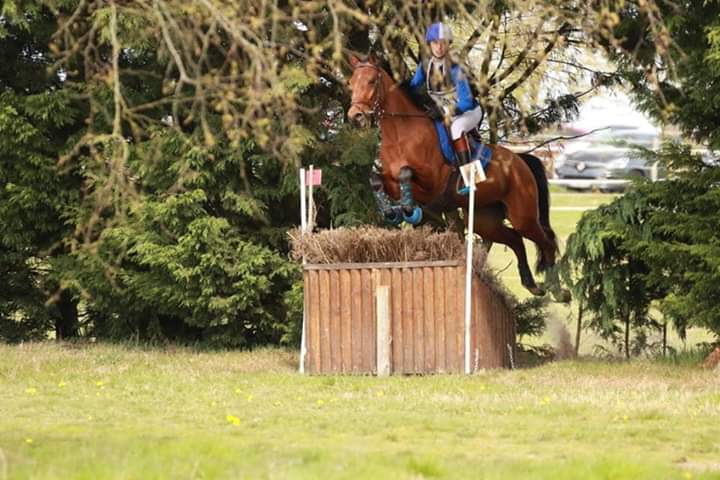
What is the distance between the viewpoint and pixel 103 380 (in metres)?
14.4

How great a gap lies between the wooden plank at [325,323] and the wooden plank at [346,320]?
16 cm

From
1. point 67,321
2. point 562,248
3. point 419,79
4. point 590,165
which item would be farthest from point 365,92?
point 590,165

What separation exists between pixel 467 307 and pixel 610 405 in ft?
10.8

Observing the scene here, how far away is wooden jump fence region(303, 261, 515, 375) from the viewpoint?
601 inches

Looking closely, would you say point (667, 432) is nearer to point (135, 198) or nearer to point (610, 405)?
point (610, 405)

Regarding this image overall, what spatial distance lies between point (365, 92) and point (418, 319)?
9.26 feet

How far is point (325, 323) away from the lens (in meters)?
15.6

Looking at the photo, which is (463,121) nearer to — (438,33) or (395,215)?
(395,215)

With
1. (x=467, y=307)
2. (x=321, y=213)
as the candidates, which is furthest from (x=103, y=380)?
(x=321, y=213)

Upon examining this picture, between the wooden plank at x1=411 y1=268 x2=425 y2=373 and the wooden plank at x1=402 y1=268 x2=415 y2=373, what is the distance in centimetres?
3

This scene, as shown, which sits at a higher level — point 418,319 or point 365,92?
point 365,92

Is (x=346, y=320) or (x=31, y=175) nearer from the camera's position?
(x=346, y=320)

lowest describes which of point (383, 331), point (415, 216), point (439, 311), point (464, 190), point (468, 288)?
point (383, 331)

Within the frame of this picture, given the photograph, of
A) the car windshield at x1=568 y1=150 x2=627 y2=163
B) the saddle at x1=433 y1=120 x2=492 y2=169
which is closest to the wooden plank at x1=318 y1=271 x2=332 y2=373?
the saddle at x1=433 y1=120 x2=492 y2=169
